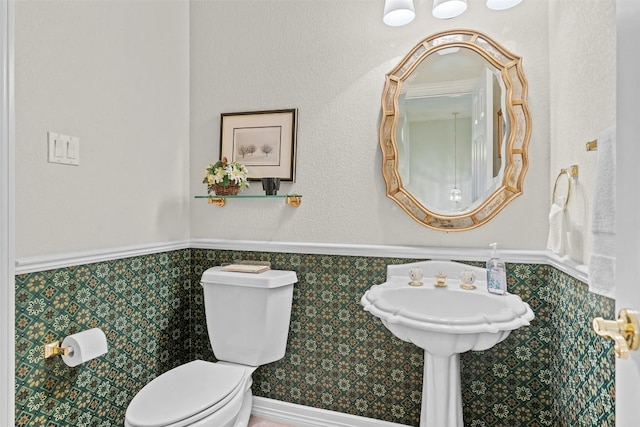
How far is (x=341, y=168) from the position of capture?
201 centimetres

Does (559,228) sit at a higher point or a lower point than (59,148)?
lower

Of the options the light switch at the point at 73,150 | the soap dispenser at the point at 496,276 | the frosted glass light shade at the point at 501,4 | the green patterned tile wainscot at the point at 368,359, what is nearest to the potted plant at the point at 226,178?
the green patterned tile wainscot at the point at 368,359

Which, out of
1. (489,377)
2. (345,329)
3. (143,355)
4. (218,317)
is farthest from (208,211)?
(489,377)

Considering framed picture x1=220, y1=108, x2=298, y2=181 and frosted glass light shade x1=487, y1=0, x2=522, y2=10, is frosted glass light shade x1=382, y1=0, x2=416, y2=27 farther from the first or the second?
framed picture x1=220, y1=108, x2=298, y2=181

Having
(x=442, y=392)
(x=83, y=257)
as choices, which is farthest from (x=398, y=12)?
(x=83, y=257)

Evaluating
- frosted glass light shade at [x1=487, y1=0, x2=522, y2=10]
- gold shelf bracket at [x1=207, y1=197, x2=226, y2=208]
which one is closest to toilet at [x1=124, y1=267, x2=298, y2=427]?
gold shelf bracket at [x1=207, y1=197, x2=226, y2=208]

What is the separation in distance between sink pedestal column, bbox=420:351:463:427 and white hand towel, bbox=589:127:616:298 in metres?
0.71

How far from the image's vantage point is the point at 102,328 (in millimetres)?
1715

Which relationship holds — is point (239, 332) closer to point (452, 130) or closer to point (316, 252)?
point (316, 252)

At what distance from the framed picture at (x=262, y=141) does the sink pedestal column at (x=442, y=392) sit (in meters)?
1.15

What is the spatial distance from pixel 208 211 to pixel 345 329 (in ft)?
3.39

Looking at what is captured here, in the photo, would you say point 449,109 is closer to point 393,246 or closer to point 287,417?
point 393,246

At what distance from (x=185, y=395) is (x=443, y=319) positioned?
106 cm

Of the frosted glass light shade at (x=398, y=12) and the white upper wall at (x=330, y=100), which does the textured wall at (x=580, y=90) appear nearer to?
the white upper wall at (x=330, y=100)
